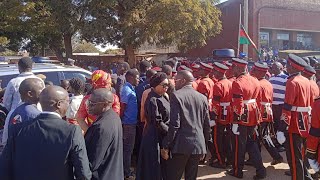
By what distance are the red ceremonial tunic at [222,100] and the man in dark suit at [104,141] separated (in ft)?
Result: 10.0

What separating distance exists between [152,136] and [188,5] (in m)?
16.0

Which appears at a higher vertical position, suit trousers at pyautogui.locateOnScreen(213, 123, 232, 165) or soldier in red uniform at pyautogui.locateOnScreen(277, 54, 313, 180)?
soldier in red uniform at pyautogui.locateOnScreen(277, 54, 313, 180)

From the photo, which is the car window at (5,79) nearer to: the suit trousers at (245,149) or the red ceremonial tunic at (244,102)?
the red ceremonial tunic at (244,102)

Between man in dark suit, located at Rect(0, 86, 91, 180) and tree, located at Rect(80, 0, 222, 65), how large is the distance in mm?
16583

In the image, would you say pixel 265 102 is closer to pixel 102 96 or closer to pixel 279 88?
pixel 279 88

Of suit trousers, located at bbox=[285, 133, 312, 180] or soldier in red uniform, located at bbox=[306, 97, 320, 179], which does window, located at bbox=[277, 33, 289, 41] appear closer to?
suit trousers, located at bbox=[285, 133, 312, 180]

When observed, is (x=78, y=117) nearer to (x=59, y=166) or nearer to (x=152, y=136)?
(x=152, y=136)

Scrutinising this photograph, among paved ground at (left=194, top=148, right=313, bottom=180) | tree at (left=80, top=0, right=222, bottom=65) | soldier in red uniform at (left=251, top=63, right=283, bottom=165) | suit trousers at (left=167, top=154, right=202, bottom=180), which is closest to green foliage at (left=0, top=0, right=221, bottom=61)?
tree at (left=80, top=0, right=222, bottom=65)

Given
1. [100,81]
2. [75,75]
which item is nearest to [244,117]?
[100,81]

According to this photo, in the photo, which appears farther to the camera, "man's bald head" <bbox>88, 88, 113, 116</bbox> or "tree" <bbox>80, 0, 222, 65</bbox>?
"tree" <bbox>80, 0, 222, 65</bbox>

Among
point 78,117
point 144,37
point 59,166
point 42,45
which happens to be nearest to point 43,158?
point 59,166

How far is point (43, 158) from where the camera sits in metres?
2.79

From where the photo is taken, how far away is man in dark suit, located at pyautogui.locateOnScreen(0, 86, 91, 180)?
9.15 feet

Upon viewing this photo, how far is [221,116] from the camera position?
6.26 metres
